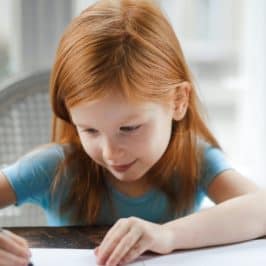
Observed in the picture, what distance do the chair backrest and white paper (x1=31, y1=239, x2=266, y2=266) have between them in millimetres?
413

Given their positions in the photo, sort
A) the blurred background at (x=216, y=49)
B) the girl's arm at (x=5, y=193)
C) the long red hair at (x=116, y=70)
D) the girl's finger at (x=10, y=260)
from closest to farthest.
Answer: the girl's finger at (x=10, y=260) → the long red hair at (x=116, y=70) → the girl's arm at (x=5, y=193) → the blurred background at (x=216, y=49)

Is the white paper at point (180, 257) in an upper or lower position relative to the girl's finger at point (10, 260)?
lower

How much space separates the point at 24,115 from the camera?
3.71ft

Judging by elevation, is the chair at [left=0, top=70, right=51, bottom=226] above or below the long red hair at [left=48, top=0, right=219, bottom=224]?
below

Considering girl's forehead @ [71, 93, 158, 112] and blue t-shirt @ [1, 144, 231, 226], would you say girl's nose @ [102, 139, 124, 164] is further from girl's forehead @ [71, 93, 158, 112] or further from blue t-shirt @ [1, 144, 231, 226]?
blue t-shirt @ [1, 144, 231, 226]

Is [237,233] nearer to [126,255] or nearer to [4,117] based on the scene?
[126,255]

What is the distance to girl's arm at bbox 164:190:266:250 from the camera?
77cm

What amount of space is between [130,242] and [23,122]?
0.48 m

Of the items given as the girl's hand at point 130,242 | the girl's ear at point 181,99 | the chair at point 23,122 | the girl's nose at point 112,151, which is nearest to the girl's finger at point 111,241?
the girl's hand at point 130,242

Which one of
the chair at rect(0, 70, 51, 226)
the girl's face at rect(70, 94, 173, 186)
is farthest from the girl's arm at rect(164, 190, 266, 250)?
the chair at rect(0, 70, 51, 226)

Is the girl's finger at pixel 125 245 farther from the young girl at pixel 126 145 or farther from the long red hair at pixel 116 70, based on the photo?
the long red hair at pixel 116 70

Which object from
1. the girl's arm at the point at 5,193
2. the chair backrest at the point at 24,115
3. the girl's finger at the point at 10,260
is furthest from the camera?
the chair backrest at the point at 24,115

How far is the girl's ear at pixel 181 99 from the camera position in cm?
→ 88

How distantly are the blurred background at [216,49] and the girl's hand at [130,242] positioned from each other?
0.81 metres
